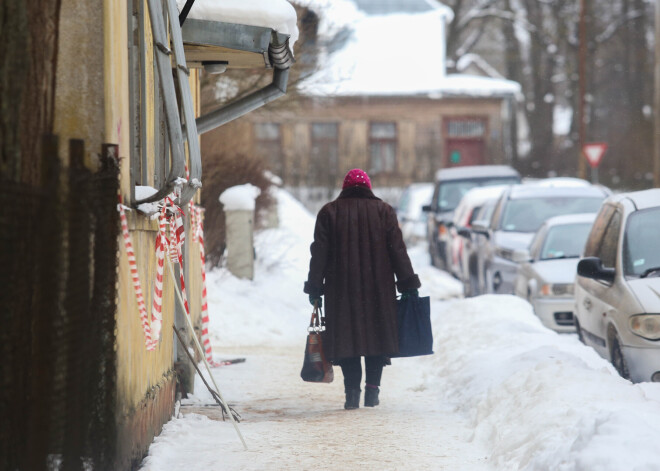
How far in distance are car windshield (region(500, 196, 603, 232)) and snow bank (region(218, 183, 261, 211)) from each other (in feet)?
11.1

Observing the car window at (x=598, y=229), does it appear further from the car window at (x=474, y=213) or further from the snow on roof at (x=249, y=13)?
the car window at (x=474, y=213)

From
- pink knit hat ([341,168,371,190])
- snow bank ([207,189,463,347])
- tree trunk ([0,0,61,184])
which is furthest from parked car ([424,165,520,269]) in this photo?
tree trunk ([0,0,61,184])

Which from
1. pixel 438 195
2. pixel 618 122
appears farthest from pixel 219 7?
pixel 618 122

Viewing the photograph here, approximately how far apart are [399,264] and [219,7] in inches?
82.2

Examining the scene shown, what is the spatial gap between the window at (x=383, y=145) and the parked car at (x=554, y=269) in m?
28.8

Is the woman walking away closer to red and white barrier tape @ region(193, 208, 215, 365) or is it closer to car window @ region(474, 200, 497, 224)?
red and white barrier tape @ region(193, 208, 215, 365)

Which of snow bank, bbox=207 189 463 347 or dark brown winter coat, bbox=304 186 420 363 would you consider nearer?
dark brown winter coat, bbox=304 186 420 363

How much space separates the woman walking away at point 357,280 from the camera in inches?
322

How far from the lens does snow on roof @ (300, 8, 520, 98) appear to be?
42656mm

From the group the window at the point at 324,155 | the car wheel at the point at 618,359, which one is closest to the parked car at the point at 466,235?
the car wheel at the point at 618,359

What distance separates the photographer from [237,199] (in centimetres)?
1505

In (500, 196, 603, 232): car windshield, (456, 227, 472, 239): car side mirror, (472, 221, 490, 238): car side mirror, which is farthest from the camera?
(456, 227, 472, 239): car side mirror

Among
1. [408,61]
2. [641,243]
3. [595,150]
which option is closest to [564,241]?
[641,243]

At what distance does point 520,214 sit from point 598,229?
608cm
